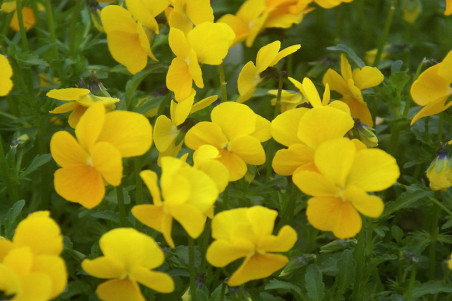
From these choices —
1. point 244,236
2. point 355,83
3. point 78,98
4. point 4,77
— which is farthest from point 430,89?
point 4,77

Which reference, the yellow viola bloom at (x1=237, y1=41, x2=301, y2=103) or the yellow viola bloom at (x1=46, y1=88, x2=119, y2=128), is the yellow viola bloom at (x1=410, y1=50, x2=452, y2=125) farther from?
the yellow viola bloom at (x1=46, y1=88, x2=119, y2=128)

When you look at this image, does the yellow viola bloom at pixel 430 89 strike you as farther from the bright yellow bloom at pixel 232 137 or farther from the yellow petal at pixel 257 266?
the yellow petal at pixel 257 266

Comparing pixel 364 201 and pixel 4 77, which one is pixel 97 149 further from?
pixel 364 201

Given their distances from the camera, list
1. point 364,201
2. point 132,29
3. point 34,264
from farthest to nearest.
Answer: point 132,29 → point 364,201 → point 34,264

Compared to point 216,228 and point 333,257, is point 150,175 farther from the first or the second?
point 333,257

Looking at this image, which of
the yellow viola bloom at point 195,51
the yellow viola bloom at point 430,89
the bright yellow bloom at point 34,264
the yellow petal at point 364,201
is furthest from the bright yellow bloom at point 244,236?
the yellow viola bloom at point 430,89

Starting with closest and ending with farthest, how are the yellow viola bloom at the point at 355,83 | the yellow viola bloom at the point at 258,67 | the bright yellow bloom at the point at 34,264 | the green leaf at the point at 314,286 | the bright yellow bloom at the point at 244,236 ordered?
1. the bright yellow bloom at the point at 34,264
2. the bright yellow bloom at the point at 244,236
3. the green leaf at the point at 314,286
4. the yellow viola bloom at the point at 258,67
5. the yellow viola bloom at the point at 355,83

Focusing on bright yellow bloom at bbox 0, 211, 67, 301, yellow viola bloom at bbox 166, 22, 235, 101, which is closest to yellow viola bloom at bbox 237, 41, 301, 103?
yellow viola bloom at bbox 166, 22, 235, 101
